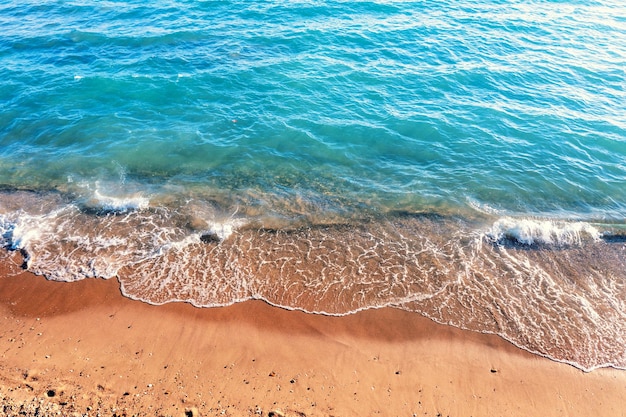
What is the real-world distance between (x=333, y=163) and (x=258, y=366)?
13178mm

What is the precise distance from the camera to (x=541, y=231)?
17719 mm

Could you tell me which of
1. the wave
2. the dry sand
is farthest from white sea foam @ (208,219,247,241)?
the dry sand

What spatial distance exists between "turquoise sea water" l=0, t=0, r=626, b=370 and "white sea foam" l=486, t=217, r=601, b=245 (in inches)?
3.9

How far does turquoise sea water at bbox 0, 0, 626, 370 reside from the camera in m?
15.2

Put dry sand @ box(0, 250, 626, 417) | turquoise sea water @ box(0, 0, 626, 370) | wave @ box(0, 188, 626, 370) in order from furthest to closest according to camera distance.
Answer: turquoise sea water @ box(0, 0, 626, 370) < wave @ box(0, 188, 626, 370) < dry sand @ box(0, 250, 626, 417)

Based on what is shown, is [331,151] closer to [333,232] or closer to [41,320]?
[333,232]

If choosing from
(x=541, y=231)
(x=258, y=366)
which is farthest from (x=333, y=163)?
(x=258, y=366)

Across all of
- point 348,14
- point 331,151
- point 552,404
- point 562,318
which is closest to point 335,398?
point 552,404

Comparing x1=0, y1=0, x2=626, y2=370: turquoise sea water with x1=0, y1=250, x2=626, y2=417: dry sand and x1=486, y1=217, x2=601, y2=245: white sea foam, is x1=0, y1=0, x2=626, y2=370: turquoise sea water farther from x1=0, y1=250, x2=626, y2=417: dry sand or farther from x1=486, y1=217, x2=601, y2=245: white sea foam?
x1=0, y1=250, x2=626, y2=417: dry sand

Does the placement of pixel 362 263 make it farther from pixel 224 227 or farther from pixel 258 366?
pixel 224 227

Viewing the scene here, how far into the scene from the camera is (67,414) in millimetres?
10484

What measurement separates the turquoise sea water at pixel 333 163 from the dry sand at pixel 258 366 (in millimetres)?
892

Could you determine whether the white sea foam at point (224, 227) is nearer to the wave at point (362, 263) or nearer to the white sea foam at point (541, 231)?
the wave at point (362, 263)

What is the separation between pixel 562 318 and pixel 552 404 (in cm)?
384
